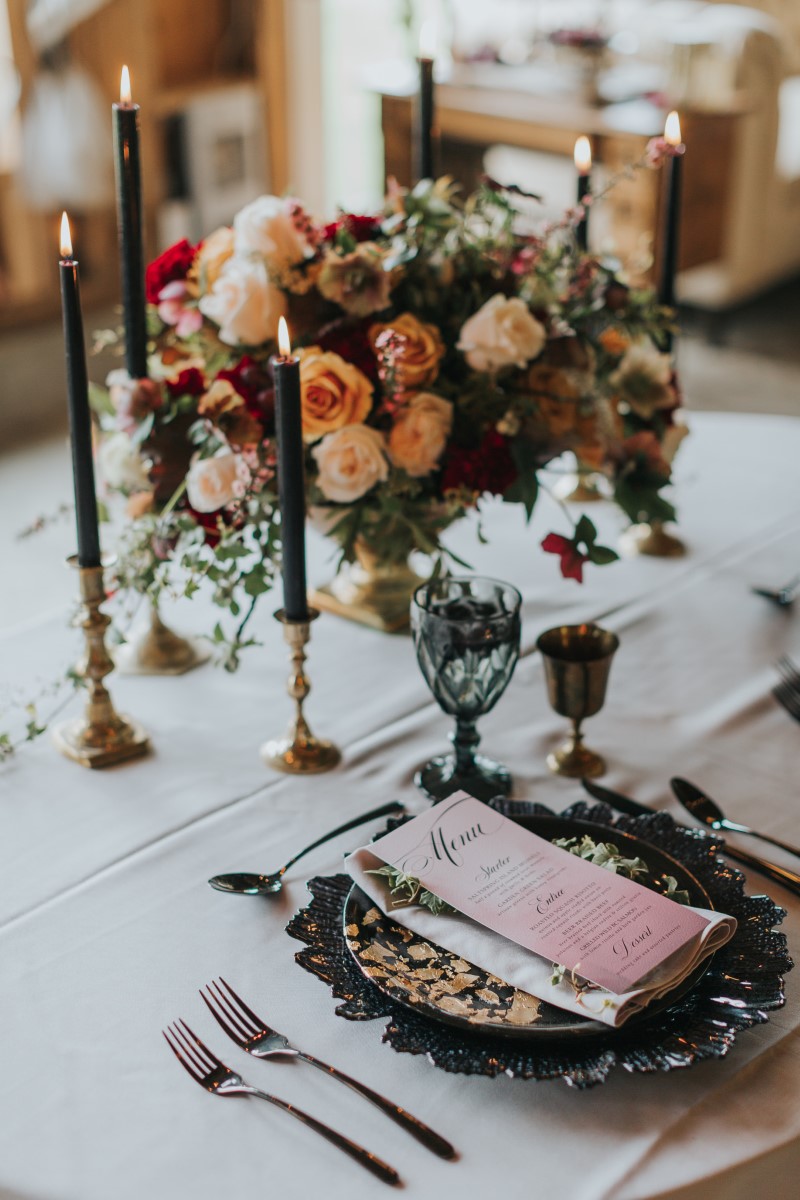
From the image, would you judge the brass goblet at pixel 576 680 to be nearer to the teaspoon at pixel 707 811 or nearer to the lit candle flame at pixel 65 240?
the teaspoon at pixel 707 811

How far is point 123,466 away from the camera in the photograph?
49.5 inches

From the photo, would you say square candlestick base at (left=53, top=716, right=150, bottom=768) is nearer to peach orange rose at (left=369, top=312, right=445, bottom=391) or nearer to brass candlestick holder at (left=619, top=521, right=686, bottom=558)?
peach orange rose at (left=369, top=312, right=445, bottom=391)

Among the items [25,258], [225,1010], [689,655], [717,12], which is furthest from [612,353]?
[717,12]

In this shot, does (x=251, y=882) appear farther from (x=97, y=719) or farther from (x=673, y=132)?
(x=673, y=132)

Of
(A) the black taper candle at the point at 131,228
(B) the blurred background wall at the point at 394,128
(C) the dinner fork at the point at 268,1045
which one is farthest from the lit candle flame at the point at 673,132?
(B) the blurred background wall at the point at 394,128

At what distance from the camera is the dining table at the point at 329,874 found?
74 cm

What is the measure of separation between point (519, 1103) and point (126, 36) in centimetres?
347

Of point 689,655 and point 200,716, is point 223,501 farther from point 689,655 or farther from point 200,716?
point 689,655

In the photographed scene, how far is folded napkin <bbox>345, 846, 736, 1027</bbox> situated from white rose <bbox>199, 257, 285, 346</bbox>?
20.4 inches

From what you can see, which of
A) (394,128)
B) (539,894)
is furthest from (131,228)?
(394,128)

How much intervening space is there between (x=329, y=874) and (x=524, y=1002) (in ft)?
Result: 0.74

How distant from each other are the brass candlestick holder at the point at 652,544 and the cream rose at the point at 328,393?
0.52m

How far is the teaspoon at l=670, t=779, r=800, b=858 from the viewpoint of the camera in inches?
40.1

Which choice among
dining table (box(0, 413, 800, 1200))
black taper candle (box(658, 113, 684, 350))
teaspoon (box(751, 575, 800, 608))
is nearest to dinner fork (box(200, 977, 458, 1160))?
dining table (box(0, 413, 800, 1200))
